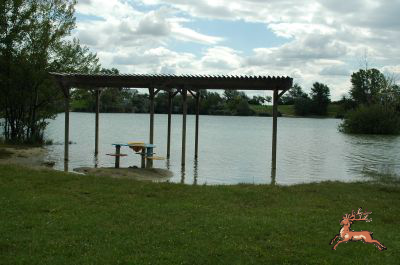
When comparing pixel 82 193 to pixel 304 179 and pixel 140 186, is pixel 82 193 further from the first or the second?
pixel 304 179

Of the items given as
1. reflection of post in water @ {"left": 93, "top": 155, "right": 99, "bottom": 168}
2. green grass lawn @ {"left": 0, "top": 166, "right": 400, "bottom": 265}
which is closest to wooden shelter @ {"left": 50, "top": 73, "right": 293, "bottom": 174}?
reflection of post in water @ {"left": 93, "top": 155, "right": 99, "bottom": 168}

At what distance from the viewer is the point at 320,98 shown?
128 meters

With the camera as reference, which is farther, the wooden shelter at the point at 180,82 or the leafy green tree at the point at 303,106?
the leafy green tree at the point at 303,106

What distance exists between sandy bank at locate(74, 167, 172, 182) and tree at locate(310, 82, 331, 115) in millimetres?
113994

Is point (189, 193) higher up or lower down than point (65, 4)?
lower down

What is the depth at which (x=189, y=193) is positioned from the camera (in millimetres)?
10438

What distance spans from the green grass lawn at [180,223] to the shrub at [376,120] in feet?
153

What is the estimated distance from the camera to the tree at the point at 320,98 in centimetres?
12500

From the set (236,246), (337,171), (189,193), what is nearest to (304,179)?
(337,171)

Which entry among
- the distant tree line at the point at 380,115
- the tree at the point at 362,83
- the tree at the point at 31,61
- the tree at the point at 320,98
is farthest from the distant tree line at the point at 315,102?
the tree at the point at 31,61

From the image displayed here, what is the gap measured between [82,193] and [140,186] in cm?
154

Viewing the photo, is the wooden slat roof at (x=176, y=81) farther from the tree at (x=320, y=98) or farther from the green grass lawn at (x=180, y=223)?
the tree at (x=320, y=98)

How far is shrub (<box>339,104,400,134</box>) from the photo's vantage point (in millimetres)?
54781


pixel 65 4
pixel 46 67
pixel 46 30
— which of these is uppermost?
pixel 65 4
